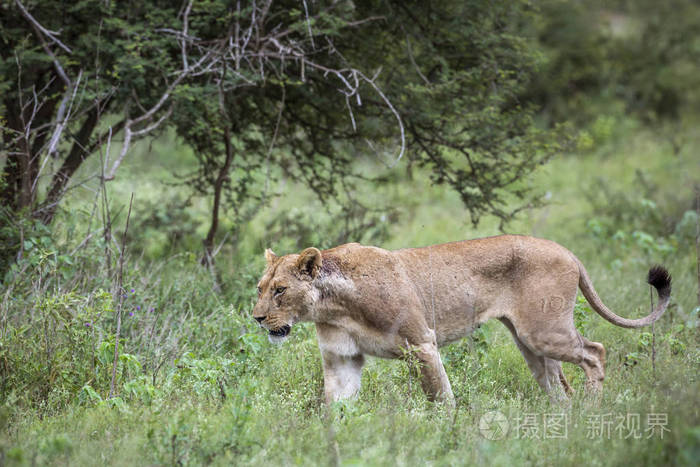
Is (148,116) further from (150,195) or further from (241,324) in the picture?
(150,195)

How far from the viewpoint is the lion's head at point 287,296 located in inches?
206

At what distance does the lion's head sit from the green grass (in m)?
0.20

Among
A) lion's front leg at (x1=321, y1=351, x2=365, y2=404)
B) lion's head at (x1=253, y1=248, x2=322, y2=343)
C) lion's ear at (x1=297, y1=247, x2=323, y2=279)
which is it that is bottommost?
lion's front leg at (x1=321, y1=351, x2=365, y2=404)

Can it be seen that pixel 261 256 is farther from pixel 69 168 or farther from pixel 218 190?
pixel 69 168

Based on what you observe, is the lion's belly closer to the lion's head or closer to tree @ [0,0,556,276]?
the lion's head

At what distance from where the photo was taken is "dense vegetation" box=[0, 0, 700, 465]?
4.35 meters

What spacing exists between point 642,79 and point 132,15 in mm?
16739

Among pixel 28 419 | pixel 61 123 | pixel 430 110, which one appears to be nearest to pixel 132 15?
pixel 61 123

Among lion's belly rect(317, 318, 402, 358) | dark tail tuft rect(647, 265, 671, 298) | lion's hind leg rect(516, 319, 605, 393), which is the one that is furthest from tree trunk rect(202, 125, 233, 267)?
dark tail tuft rect(647, 265, 671, 298)

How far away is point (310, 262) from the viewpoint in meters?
5.26

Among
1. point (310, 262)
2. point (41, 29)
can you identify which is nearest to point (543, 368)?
point (310, 262)

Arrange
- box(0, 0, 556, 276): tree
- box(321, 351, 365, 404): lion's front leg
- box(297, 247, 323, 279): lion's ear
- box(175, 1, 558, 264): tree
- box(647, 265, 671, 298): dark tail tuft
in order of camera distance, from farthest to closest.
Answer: box(175, 1, 558, 264): tree
box(0, 0, 556, 276): tree
box(647, 265, 671, 298): dark tail tuft
box(321, 351, 365, 404): lion's front leg
box(297, 247, 323, 279): lion's ear

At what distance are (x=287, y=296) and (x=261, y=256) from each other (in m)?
2.65

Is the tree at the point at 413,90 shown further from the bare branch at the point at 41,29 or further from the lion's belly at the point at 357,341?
the lion's belly at the point at 357,341
